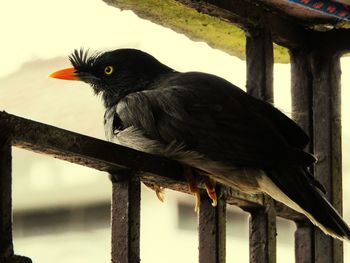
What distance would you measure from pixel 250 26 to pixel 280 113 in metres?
0.38

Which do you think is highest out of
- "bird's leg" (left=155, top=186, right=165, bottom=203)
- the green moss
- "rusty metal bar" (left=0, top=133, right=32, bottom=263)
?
the green moss

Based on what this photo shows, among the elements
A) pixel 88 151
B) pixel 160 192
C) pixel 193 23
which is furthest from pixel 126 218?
pixel 193 23

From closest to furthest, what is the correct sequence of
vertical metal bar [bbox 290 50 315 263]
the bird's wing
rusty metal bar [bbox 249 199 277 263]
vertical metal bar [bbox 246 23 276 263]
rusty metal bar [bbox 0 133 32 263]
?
rusty metal bar [bbox 0 133 32 263], the bird's wing, rusty metal bar [bbox 249 199 277 263], vertical metal bar [bbox 246 23 276 263], vertical metal bar [bbox 290 50 315 263]

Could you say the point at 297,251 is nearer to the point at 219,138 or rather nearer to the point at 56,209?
the point at 219,138

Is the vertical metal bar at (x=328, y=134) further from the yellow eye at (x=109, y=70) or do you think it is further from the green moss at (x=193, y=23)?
the yellow eye at (x=109, y=70)

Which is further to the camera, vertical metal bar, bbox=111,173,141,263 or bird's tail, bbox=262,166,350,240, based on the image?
bird's tail, bbox=262,166,350,240

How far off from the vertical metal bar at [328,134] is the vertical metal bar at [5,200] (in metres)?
1.59

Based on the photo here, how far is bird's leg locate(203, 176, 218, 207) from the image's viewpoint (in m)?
3.00

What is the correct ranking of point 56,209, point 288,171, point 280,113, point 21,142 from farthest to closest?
1. point 56,209
2. point 280,113
3. point 288,171
4. point 21,142

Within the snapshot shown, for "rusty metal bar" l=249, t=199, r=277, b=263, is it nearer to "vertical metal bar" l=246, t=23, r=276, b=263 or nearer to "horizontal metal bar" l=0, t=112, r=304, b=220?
"vertical metal bar" l=246, t=23, r=276, b=263

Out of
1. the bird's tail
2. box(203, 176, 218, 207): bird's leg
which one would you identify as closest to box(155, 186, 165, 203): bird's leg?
box(203, 176, 218, 207): bird's leg

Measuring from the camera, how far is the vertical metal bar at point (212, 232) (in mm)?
2945

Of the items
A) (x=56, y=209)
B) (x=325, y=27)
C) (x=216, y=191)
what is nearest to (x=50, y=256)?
(x=56, y=209)

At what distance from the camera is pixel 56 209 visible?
4398mm
